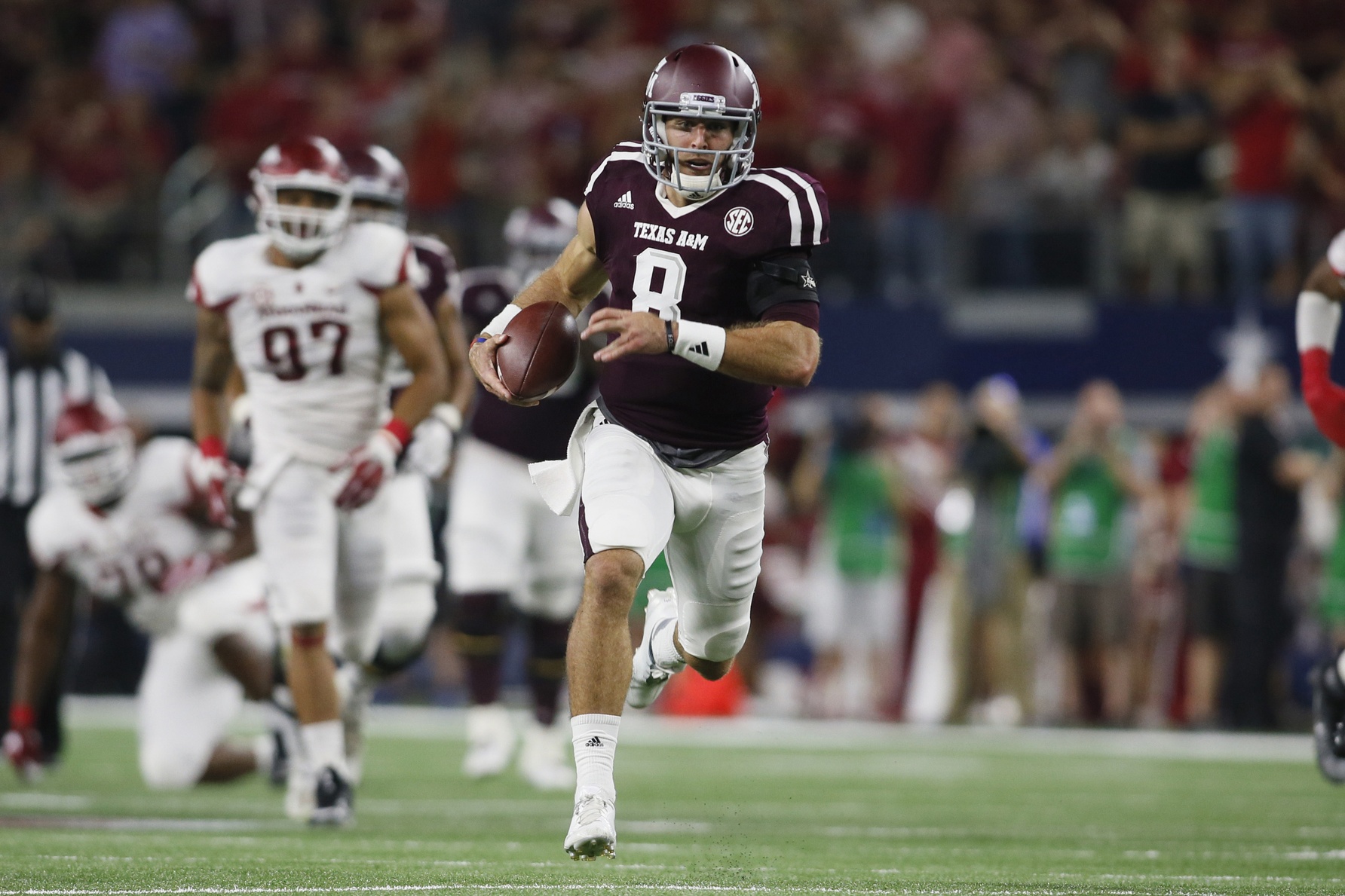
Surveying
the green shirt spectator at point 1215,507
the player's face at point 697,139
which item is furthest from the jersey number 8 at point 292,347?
the green shirt spectator at point 1215,507

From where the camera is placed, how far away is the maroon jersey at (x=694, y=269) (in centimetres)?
468

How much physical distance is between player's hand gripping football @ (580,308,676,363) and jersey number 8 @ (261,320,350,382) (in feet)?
6.50

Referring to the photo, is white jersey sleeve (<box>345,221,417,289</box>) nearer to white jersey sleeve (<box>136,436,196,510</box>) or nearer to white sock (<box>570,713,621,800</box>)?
white jersey sleeve (<box>136,436,196,510</box>)

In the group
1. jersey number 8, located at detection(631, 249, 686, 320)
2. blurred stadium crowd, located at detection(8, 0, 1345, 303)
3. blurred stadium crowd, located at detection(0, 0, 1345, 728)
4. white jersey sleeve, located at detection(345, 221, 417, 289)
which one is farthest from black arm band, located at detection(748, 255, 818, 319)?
blurred stadium crowd, located at detection(8, 0, 1345, 303)

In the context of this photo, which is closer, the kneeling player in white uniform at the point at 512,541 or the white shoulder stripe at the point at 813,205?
the white shoulder stripe at the point at 813,205

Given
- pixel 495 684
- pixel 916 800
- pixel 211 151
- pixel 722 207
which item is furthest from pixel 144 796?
pixel 211 151

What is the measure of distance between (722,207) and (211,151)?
31.3 feet

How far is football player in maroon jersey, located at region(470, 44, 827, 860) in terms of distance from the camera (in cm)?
443

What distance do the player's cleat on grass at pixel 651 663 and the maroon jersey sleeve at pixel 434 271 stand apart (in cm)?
184

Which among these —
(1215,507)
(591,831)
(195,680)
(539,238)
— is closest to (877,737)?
(1215,507)

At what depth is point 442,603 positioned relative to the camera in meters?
13.1

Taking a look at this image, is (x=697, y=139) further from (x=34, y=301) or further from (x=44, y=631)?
(x=34, y=301)

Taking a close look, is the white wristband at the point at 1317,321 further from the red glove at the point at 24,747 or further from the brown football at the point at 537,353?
the red glove at the point at 24,747

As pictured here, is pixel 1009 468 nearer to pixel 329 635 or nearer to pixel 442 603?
pixel 442 603
